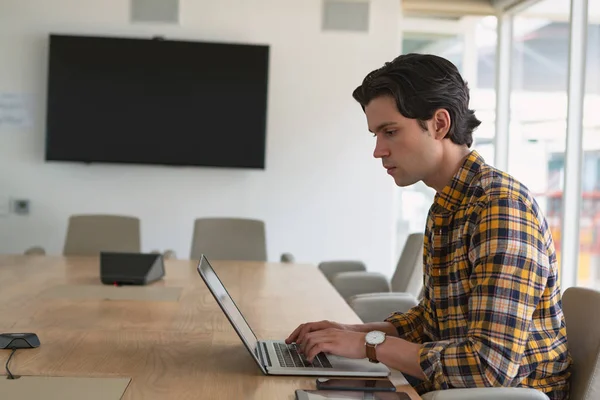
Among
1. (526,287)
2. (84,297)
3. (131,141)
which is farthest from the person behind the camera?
(131,141)

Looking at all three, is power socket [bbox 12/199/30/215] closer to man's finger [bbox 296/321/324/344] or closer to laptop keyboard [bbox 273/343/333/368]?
laptop keyboard [bbox 273/343/333/368]

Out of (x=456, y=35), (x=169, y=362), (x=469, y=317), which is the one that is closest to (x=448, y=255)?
(x=469, y=317)

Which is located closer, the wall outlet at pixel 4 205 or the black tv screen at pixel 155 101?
the black tv screen at pixel 155 101

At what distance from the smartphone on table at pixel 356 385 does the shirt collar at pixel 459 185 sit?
504 mm

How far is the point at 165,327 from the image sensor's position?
2637 mm

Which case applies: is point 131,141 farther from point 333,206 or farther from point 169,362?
point 169,362

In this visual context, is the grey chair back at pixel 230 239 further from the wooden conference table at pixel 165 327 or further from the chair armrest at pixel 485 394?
the chair armrest at pixel 485 394

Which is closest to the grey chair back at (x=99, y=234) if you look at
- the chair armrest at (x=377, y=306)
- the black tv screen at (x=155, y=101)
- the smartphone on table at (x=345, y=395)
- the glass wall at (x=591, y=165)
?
the black tv screen at (x=155, y=101)

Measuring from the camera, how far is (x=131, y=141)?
6.63 metres

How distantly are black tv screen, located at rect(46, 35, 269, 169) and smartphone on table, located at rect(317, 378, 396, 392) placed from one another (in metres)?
4.90

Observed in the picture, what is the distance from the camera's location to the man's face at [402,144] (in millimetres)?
2043

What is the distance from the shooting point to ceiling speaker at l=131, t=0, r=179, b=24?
6777 millimetres

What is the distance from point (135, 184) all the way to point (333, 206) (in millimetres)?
1771

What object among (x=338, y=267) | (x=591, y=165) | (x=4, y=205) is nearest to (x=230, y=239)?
(x=338, y=267)
